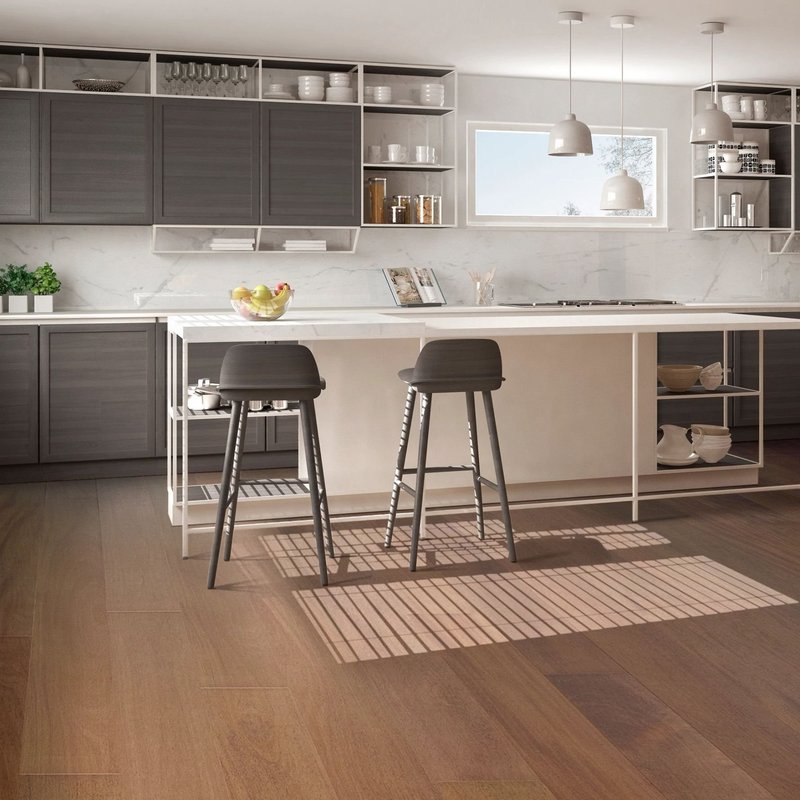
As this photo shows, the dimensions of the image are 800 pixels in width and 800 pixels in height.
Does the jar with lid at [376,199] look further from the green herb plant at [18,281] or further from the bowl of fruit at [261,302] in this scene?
the bowl of fruit at [261,302]

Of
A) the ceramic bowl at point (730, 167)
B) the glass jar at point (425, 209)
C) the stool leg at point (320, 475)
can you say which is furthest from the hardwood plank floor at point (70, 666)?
the ceramic bowl at point (730, 167)

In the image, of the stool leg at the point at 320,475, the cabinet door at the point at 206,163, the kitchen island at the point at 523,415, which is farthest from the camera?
the cabinet door at the point at 206,163

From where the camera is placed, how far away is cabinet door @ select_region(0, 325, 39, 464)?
18.6 ft

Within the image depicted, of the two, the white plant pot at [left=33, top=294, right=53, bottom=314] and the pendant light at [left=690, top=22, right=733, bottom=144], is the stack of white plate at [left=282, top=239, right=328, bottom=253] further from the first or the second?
the pendant light at [left=690, top=22, right=733, bottom=144]

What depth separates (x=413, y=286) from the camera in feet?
22.5

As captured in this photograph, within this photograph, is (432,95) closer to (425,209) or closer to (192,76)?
(425,209)

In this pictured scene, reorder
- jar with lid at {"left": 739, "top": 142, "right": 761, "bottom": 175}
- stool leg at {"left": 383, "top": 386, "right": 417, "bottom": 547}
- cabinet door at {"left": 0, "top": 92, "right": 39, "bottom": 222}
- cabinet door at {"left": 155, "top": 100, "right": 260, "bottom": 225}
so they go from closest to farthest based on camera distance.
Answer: stool leg at {"left": 383, "top": 386, "right": 417, "bottom": 547}, cabinet door at {"left": 0, "top": 92, "right": 39, "bottom": 222}, cabinet door at {"left": 155, "top": 100, "right": 260, "bottom": 225}, jar with lid at {"left": 739, "top": 142, "right": 761, "bottom": 175}

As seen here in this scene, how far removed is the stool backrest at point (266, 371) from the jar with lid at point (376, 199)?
118 inches

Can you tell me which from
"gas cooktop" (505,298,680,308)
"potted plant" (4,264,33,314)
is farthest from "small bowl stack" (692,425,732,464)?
"potted plant" (4,264,33,314)

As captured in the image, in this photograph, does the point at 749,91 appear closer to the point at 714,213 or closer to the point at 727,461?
the point at 714,213

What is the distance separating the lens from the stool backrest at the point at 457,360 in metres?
3.96

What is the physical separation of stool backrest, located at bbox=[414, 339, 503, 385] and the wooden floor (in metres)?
0.74

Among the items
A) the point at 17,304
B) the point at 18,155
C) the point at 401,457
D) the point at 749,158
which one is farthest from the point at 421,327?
the point at 749,158

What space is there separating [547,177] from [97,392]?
351 centimetres
